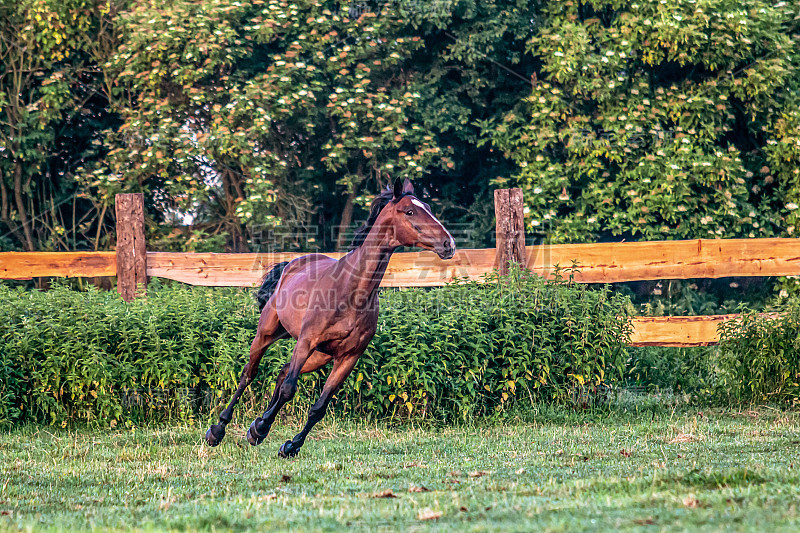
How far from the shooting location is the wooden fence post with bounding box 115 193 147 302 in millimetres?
10539

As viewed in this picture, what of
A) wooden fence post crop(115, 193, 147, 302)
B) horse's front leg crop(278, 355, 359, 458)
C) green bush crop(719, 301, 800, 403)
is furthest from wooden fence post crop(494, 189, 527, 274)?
wooden fence post crop(115, 193, 147, 302)

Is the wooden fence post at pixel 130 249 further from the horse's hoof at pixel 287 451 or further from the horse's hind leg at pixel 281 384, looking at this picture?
the horse's hoof at pixel 287 451

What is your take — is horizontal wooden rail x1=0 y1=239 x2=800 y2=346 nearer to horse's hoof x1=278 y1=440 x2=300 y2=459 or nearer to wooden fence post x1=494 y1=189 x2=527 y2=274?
wooden fence post x1=494 y1=189 x2=527 y2=274

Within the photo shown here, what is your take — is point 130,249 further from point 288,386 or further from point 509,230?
point 509,230

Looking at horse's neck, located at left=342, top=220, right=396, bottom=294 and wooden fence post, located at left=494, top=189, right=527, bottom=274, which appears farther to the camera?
wooden fence post, located at left=494, top=189, right=527, bottom=274

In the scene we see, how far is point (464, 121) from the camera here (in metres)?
15.8

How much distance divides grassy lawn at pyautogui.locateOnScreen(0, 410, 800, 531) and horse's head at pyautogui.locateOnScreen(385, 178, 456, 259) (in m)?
1.74

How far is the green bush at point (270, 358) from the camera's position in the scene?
8.91m

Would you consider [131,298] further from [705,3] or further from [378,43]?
[705,3]

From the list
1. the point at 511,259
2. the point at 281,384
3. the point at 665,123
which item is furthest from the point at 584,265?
the point at 665,123

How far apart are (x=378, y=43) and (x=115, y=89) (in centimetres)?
526

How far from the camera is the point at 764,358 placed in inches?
367

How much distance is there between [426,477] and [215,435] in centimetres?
251

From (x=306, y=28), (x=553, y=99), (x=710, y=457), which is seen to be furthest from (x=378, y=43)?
(x=710, y=457)
